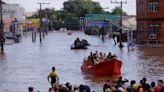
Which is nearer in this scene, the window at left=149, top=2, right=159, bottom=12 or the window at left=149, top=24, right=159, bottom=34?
the window at left=149, top=24, right=159, bottom=34

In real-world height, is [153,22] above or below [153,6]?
below

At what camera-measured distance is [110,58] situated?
1577 inches

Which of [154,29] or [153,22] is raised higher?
[153,22]

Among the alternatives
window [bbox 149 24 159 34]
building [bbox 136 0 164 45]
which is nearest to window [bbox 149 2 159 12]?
building [bbox 136 0 164 45]

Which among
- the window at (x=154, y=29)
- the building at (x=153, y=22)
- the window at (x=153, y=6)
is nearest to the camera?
the building at (x=153, y=22)

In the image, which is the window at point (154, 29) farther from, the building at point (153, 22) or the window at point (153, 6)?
the window at point (153, 6)

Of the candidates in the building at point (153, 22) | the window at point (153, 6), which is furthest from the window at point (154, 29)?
the window at point (153, 6)

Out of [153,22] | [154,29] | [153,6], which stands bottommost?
[154,29]

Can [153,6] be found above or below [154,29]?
above

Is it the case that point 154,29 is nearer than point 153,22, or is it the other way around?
point 154,29

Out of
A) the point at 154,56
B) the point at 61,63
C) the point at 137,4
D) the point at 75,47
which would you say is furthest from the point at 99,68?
the point at 137,4

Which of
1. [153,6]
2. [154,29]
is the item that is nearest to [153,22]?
[154,29]

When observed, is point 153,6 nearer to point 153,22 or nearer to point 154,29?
point 153,22

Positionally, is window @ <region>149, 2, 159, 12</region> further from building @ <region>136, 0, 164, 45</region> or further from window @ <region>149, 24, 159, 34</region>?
window @ <region>149, 24, 159, 34</region>
